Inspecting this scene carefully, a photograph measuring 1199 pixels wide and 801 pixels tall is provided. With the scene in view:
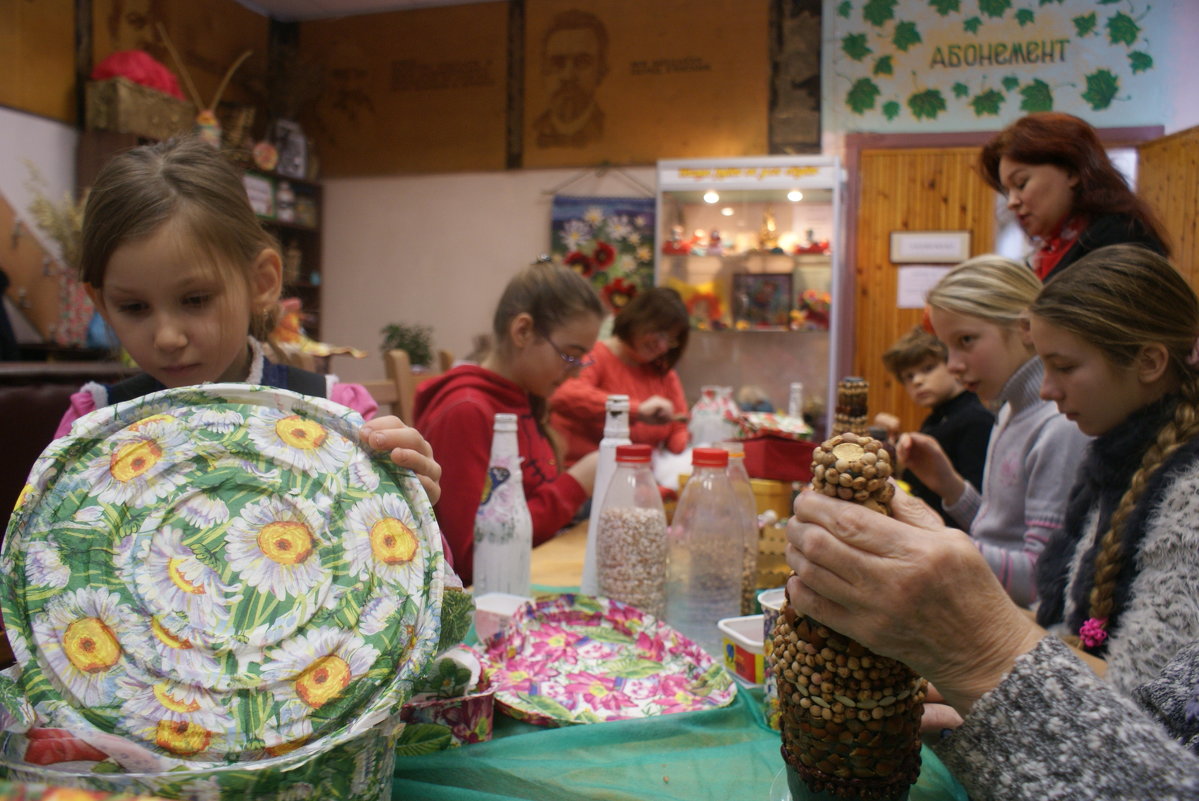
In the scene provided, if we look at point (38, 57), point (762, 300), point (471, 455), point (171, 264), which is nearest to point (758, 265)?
point (762, 300)

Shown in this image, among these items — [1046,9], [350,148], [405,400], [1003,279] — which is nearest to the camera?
[1003,279]

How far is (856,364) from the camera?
5.60 meters

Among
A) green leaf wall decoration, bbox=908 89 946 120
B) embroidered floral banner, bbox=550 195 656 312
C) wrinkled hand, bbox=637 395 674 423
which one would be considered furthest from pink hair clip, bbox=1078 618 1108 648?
green leaf wall decoration, bbox=908 89 946 120

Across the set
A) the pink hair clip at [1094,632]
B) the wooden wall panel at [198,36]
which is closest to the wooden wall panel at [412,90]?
the wooden wall panel at [198,36]

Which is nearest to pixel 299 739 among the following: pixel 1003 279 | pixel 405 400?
pixel 1003 279

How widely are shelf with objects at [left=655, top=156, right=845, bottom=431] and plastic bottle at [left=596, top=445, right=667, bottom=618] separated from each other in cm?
386

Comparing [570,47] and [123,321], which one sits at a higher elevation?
[570,47]

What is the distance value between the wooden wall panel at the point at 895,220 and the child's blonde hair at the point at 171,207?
15.9 feet

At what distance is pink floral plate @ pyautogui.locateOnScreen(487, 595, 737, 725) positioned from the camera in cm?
112

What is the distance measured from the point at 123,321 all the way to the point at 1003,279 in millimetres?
2118

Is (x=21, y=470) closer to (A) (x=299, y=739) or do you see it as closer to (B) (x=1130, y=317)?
(A) (x=299, y=739)

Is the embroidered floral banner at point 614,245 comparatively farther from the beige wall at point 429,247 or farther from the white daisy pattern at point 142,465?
the white daisy pattern at point 142,465

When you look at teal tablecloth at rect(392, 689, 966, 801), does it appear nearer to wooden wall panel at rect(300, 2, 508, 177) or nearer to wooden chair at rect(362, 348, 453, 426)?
wooden chair at rect(362, 348, 453, 426)

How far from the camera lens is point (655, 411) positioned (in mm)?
3068
